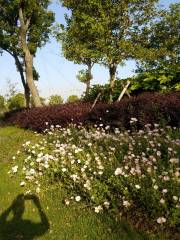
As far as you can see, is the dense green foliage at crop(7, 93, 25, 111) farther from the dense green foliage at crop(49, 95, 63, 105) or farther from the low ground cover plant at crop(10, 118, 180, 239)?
the low ground cover plant at crop(10, 118, 180, 239)

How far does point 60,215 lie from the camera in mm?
6672

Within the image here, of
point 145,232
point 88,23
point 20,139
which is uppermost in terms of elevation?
point 88,23

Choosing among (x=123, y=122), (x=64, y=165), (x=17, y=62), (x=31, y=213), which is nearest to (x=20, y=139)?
(x=123, y=122)

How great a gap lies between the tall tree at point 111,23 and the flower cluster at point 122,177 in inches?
327

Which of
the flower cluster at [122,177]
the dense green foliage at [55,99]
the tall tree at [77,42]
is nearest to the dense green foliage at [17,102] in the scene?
the dense green foliage at [55,99]

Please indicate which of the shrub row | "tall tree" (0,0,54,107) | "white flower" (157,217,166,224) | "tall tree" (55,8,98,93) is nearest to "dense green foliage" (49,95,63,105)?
"tall tree" (0,0,54,107)

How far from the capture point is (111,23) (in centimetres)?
1872

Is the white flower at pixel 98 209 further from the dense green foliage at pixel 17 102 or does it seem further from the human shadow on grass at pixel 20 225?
the dense green foliage at pixel 17 102

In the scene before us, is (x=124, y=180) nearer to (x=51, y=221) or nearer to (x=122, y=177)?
(x=122, y=177)

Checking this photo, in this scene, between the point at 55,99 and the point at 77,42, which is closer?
the point at 77,42

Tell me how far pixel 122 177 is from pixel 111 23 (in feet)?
43.3

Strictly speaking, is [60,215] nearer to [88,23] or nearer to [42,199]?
[42,199]

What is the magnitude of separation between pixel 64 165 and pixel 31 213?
5.56ft

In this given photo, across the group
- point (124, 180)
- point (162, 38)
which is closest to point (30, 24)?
point (162, 38)
